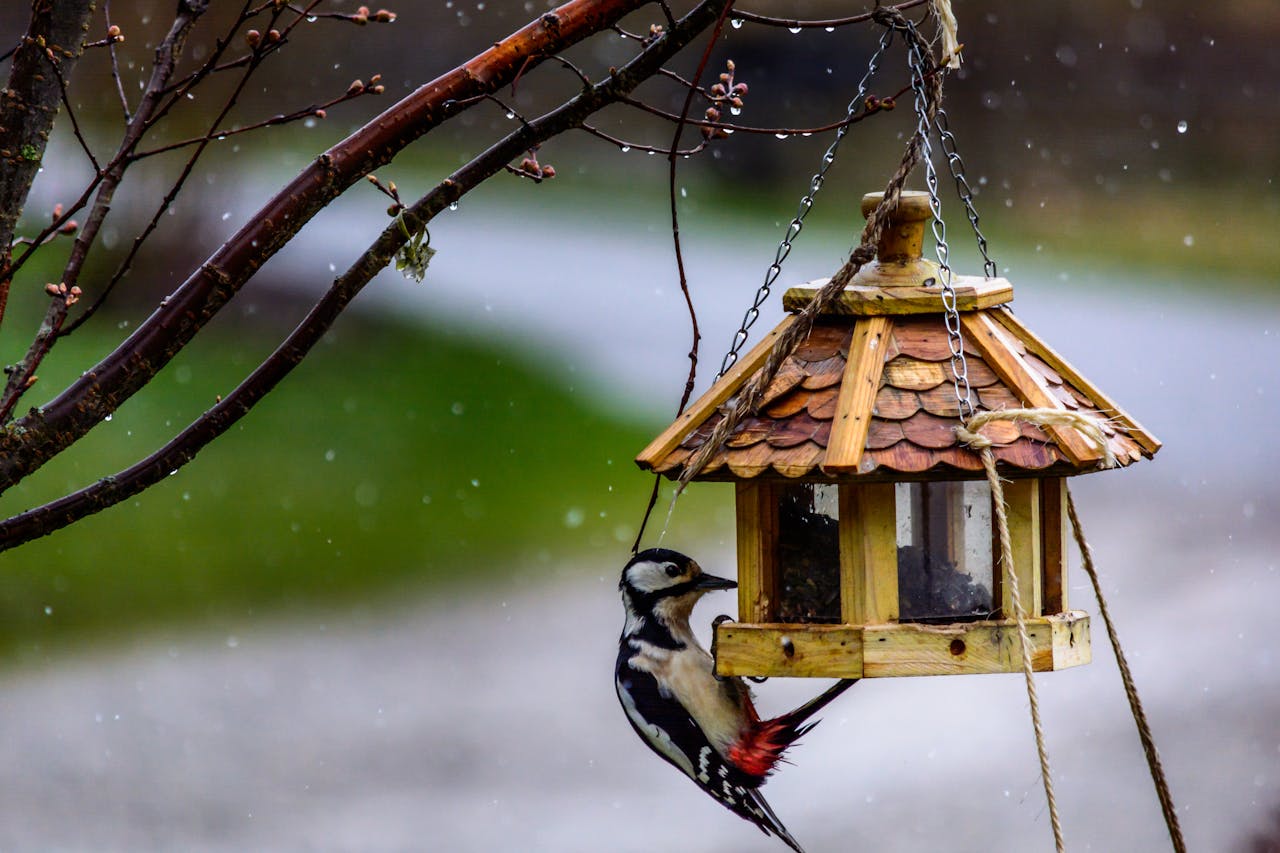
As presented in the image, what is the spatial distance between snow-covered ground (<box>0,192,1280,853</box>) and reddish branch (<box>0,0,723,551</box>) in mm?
4047

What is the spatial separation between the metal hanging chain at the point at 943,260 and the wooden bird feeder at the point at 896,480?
21 millimetres

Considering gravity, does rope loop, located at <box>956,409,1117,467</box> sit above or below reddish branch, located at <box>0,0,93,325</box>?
below

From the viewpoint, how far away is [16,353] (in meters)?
9.07

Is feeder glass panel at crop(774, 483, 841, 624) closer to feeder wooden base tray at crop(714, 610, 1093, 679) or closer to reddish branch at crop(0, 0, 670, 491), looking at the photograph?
feeder wooden base tray at crop(714, 610, 1093, 679)

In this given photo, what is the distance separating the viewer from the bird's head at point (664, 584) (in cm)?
242

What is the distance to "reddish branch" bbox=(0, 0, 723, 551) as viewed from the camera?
1750 mm

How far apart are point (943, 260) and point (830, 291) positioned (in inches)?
6.4

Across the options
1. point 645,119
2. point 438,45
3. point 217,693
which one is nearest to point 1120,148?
point 645,119

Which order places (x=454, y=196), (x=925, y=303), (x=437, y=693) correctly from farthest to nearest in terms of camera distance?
(x=437, y=693)
(x=925, y=303)
(x=454, y=196)

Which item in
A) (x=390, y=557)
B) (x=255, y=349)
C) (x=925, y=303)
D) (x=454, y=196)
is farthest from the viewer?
(x=255, y=349)

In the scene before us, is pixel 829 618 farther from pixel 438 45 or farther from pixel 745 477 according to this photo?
pixel 438 45

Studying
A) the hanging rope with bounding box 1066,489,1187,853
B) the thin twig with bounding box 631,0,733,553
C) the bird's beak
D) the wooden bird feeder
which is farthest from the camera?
the bird's beak

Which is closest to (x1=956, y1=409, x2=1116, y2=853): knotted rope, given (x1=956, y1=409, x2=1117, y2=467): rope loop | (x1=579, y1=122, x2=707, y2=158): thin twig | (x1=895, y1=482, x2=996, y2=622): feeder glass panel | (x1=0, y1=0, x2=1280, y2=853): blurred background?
(x1=956, y1=409, x2=1117, y2=467): rope loop

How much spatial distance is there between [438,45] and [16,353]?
4.08 meters
